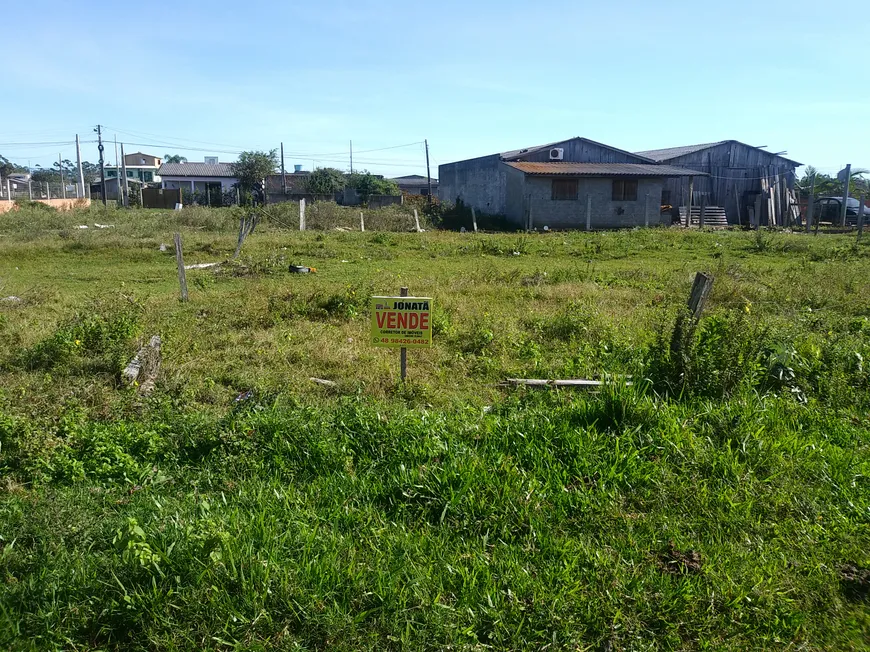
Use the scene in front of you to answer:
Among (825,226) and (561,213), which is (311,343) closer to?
(561,213)

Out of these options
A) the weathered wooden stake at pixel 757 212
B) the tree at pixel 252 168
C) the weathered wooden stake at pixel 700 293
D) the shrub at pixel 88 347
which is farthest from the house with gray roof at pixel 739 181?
the shrub at pixel 88 347

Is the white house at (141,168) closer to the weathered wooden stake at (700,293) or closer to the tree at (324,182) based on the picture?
the tree at (324,182)

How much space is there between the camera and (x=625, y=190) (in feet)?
104

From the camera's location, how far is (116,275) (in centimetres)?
1395

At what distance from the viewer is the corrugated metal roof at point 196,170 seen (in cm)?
5562

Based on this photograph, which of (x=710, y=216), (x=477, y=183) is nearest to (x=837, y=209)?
(x=710, y=216)

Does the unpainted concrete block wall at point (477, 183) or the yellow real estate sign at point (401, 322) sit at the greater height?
the unpainted concrete block wall at point (477, 183)

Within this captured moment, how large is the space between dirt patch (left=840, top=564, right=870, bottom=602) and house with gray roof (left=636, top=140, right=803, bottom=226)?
117 feet

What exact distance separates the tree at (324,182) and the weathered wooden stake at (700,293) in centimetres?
4386

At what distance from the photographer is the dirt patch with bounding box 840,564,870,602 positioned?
3121 millimetres

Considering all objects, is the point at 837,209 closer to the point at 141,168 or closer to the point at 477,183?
the point at 477,183

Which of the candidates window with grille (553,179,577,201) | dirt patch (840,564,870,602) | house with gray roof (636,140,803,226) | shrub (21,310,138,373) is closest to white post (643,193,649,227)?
window with grille (553,179,577,201)

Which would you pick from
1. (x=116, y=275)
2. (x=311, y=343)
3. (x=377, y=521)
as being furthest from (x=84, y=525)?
(x=116, y=275)

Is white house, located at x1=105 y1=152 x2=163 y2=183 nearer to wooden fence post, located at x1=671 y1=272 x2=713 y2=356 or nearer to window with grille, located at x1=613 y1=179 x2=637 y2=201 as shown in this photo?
window with grille, located at x1=613 y1=179 x2=637 y2=201
